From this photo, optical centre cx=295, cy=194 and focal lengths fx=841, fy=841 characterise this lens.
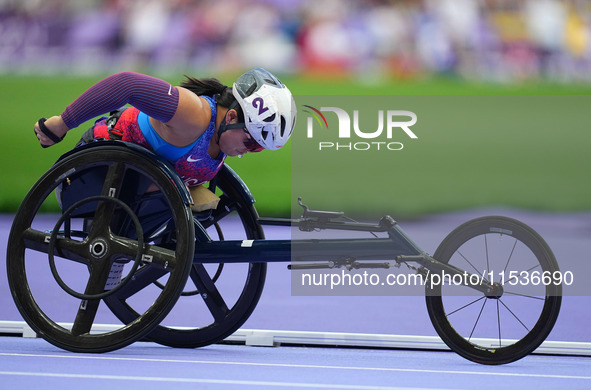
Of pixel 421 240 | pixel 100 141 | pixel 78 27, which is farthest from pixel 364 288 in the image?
pixel 78 27

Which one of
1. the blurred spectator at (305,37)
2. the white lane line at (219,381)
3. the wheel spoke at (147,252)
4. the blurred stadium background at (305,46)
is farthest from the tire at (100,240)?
the blurred spectator at (305,37)

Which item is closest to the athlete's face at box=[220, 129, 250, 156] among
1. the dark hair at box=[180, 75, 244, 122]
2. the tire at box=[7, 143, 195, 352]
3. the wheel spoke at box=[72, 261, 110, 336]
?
the dark hair at box=[180, 75, 244, 122]

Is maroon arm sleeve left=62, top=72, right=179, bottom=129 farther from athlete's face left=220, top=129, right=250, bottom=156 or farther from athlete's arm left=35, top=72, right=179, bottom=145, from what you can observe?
athlete's face left=220, top=129, right=250, bottom=156

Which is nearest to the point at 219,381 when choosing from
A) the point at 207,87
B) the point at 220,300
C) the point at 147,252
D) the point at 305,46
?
the point at 147,252

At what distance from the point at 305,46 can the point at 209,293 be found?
7.56 meters

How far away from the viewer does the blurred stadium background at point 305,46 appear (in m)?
9.77

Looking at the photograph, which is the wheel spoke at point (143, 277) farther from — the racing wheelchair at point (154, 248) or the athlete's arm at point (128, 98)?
the athlete's arm at point (128, 98)

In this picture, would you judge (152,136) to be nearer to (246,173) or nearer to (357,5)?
(246,173)

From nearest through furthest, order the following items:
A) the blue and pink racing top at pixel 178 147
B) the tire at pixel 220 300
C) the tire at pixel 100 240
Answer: the tire at pixel 100 240
the blue and pink racing top at pixel 178 147
the tire at pixel 220 300

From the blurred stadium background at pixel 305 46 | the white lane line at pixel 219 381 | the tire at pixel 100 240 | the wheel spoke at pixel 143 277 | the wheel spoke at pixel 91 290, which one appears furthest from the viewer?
the blurred stadium background at pixel 305 46

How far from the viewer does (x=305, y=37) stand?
34.6 feet

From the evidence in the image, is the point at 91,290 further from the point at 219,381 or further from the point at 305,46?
the point at 305,46

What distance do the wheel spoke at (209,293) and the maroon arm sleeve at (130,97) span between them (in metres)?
0.70

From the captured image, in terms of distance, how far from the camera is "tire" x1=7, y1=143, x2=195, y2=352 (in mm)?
2752
